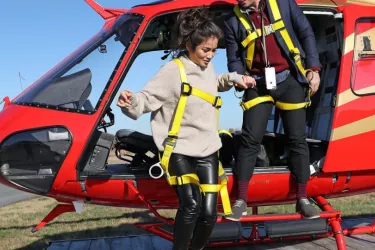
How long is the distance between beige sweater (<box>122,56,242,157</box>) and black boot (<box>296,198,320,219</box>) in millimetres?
1034

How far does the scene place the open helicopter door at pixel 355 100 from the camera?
420 centimetres

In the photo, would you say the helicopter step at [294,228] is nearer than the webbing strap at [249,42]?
No

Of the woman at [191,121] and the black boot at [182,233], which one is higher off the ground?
the woman at [191,121]

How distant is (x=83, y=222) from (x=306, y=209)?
196 inches

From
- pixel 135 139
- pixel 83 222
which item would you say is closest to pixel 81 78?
pixel 135 139

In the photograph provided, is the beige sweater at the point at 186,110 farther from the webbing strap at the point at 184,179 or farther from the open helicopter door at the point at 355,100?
the open helicopter door at the point at 355,100

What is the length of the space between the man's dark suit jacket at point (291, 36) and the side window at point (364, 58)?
1.99 ft

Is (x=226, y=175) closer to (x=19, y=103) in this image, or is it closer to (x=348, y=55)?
(x=348, y=55)

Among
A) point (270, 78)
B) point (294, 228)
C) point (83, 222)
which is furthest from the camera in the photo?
point (83, 222)

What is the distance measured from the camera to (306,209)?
394cm

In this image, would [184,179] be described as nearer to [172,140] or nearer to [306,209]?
[172,140]

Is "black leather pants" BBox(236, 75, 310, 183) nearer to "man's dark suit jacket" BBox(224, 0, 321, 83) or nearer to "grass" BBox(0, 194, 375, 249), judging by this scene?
"man's dark suit jacket" BBox(224, 0, 321, 83)

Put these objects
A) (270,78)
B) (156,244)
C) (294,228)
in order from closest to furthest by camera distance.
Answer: (270,78)
(294,228)
(156,244)

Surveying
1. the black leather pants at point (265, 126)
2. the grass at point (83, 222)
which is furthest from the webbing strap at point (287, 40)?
the grass at point (83, 222)
